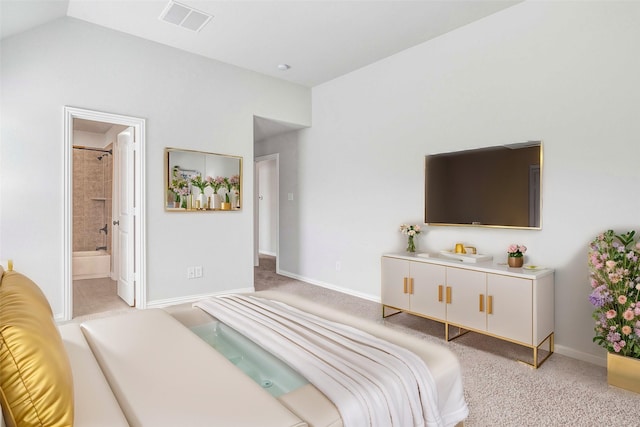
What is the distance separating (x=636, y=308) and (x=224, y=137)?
165 inches

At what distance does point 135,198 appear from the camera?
3.94 m

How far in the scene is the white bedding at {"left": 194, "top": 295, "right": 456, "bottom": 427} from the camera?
116 cm

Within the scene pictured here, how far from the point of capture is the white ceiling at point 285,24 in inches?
122

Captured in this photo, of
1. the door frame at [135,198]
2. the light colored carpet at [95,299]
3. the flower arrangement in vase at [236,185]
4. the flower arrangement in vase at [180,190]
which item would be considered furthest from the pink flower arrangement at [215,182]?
the light colored carpet at [95,299]

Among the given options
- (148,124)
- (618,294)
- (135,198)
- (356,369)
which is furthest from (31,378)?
(148,124)

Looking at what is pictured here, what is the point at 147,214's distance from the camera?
3912 mm

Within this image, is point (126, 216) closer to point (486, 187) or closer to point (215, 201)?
point (215, 201)

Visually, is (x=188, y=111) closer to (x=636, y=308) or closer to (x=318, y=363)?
(x=318, y=363)

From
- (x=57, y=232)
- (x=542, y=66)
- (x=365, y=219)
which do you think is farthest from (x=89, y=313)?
(x=542, y=66)

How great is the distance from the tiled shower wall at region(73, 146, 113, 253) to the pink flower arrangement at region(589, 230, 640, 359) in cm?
664

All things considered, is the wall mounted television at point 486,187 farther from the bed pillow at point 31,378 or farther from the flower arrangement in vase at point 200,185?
the bed pillow at point 31,378

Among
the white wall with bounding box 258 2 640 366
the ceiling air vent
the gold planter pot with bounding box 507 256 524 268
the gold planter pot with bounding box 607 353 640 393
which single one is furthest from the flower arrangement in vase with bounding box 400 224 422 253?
the ceiling air vent

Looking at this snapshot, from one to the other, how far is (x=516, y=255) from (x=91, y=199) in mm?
6617

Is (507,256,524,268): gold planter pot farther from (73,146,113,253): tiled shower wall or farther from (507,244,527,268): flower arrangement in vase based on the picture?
(73,146,113,253): tiled shower wall
